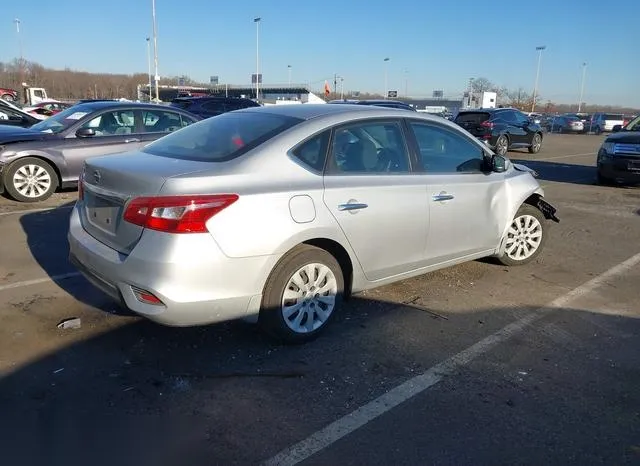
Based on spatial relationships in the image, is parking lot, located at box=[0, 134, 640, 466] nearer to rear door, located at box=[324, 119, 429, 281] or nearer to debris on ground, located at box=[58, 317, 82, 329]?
debris on ground, located at box=[58, 317, 82, 329]

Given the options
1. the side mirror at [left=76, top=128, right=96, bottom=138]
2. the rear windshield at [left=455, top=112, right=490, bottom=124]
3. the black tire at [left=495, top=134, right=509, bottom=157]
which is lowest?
the black tire at [left=495, top=134, right=509, bottom=157]

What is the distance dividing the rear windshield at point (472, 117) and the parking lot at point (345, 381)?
1362cm

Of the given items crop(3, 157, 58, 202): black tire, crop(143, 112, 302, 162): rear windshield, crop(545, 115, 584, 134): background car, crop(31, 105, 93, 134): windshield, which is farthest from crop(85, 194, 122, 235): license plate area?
crop(545, 115, 584, 134): background car

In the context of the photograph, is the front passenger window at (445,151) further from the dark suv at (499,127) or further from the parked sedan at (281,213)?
the dark suv at (499,127)

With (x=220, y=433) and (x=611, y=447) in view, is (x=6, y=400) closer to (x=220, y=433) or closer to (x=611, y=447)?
(x=220, y=433)

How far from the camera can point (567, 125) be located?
42719mm

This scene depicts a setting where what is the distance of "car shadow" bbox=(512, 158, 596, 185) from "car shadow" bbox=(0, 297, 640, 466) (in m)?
9.81

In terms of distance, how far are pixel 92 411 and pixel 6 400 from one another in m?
0.52

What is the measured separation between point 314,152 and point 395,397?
1.74 m

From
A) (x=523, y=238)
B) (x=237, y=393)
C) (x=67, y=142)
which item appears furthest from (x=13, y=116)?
(x=237, y=393)

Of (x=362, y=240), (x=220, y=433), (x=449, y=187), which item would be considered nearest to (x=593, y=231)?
(x=449, y=187)

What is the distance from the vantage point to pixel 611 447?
9.29 feet

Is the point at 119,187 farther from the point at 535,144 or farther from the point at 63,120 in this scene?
the point at 535,144

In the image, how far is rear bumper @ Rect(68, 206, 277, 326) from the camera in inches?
125
